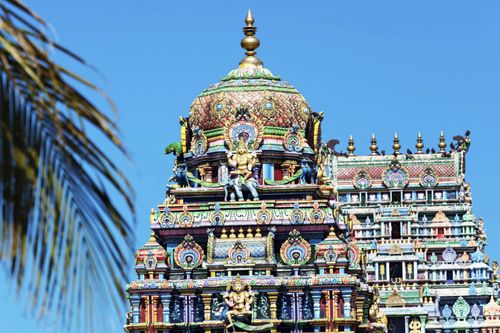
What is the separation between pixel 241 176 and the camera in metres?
79.4

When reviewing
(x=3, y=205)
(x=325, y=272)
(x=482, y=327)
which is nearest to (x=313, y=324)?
(x=325, y=272)

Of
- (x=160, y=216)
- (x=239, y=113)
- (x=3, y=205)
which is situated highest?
(x=239, y=113)

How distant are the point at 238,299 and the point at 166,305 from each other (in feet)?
14.2

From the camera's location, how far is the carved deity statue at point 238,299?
247 feet

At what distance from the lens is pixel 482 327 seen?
127 m

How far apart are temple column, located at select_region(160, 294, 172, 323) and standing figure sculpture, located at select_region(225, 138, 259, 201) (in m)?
5.25

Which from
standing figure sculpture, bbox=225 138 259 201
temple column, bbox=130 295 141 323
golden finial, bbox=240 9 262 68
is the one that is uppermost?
golden finial, bbox=240 9 262 68

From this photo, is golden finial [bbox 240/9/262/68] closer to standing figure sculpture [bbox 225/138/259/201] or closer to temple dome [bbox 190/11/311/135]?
temple dome [bbox 190/11/311/135]

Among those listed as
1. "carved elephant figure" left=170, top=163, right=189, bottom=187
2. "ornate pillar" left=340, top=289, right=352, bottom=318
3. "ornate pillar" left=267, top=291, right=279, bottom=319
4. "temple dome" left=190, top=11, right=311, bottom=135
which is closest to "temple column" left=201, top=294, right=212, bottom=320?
"ornate pillar" left=267, top=291, right=279, bottom=319

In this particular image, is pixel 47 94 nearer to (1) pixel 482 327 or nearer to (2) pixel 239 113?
(2) pixel 239 113

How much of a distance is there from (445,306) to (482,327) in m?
4.35

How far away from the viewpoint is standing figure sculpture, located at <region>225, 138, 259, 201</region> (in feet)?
260

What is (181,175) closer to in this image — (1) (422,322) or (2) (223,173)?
(2) (223,173)

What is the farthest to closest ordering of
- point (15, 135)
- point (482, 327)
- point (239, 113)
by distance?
point (482, 327), point (239, 113), point (15, 135)
